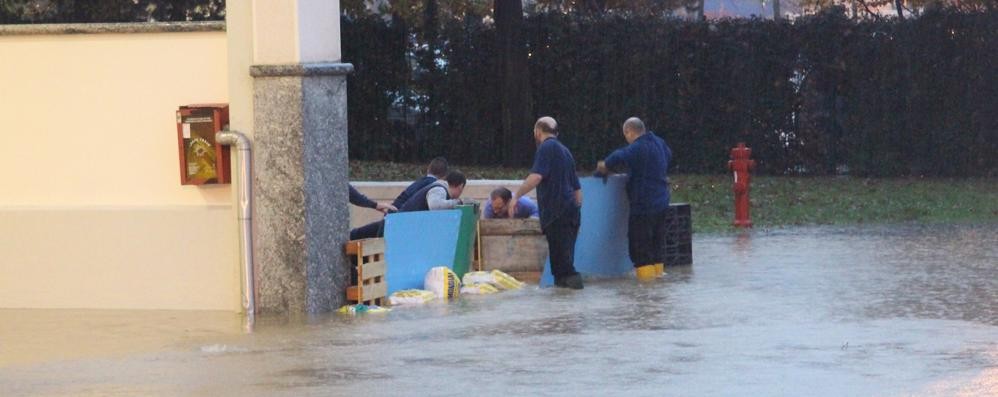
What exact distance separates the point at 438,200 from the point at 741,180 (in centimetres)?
626

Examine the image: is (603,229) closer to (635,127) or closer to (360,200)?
(635,127)

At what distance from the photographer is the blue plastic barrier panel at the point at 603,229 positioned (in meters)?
15.6

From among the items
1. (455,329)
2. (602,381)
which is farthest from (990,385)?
(455,329)

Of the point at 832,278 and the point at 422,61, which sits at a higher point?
the point at 422,61

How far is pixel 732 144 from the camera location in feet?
94.8

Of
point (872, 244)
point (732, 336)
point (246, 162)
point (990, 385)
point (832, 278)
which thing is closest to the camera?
point (990, 385)

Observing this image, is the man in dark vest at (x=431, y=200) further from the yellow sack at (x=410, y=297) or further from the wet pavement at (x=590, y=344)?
the wet pavement at (x=590, y=344)

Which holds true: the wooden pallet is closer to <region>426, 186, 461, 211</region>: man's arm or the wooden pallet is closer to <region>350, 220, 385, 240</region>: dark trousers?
<region>350, 220, 385, 240</region>: dark trousers

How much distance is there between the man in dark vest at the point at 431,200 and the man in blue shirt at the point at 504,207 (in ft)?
1.46

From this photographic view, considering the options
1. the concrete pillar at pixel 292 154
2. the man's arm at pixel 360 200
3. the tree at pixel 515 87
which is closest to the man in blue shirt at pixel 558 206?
the man's arm at pixel 360 200

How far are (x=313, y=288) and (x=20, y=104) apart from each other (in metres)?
2.89

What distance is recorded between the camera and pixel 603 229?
15766mm

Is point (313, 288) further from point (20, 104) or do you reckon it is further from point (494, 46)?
point (494, 46)

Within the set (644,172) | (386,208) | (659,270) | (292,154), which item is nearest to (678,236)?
(659,270)
